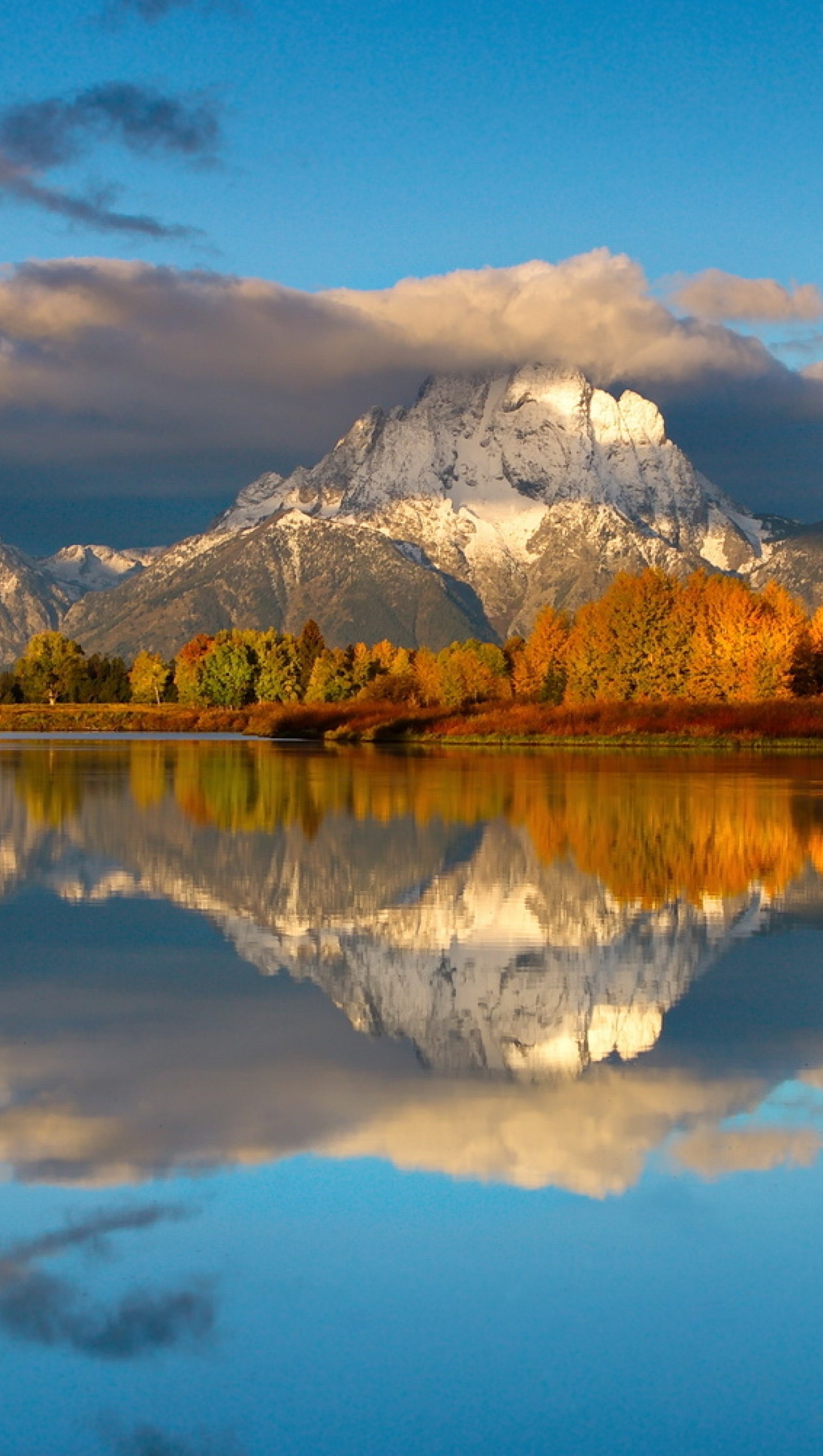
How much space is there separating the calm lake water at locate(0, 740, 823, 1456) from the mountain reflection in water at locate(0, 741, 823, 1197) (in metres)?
0.05

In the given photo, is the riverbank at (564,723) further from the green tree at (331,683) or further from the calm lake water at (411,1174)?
the calm lake water at (411,1174)

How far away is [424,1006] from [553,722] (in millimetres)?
93693

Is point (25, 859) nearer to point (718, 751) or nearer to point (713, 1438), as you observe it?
point (713, 1438)

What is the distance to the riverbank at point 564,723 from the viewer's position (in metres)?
95.0

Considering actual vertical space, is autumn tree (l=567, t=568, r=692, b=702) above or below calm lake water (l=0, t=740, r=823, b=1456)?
above

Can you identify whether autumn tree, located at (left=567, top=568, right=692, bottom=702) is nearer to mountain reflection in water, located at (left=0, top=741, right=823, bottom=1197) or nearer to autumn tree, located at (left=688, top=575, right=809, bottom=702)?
autumn tree, located at (left=688, top=575, right=809, bottom=702)

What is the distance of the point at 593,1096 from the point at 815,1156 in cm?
190

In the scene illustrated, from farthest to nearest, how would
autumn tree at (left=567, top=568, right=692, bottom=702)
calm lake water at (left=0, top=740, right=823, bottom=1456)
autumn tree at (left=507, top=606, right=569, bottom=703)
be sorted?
autumn tree at (left=507, top=606, right=569, bottom=703) < autumn tree at (left=567, top=568, right=692, bottom=702) < calm lake water at (left=0, top=740, right=823, bottom=1456)

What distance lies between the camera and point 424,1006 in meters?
14.5

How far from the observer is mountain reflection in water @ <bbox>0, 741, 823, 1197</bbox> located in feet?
34.1

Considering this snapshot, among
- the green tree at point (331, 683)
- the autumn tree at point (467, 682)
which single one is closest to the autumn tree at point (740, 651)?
the autumn tree at point (467, 682)

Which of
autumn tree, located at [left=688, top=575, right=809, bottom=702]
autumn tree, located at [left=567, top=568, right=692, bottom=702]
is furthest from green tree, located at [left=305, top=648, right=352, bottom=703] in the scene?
autumn tree, located at [left=688, top=575, right=809, bottom=702]

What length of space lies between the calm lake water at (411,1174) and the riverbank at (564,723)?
244 ft

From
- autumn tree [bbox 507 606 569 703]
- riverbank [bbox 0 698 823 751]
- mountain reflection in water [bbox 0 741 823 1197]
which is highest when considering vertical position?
autumn tree [bbox 507 606 569 703]
